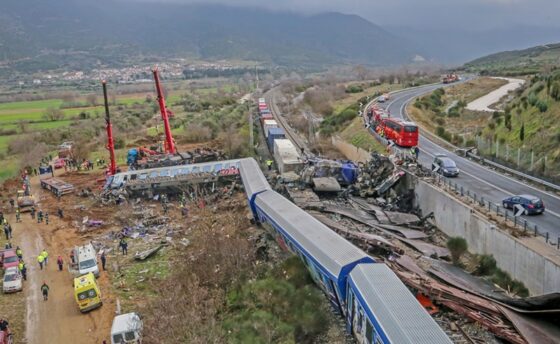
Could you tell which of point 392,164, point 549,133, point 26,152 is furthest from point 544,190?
point 26,152

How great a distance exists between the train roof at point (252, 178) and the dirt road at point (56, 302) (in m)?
9.99

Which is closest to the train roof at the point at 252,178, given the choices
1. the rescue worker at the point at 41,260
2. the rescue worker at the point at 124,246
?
the rescue worker at the point at 124,246

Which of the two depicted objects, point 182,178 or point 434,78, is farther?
point 434,78

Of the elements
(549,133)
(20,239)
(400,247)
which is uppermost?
(549,133)

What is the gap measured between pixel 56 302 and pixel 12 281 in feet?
11.8

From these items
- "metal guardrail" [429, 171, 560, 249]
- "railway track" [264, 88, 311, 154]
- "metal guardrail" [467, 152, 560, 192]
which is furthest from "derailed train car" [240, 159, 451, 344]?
"railway track" [264, 88, 311, 154]

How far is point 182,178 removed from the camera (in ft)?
145

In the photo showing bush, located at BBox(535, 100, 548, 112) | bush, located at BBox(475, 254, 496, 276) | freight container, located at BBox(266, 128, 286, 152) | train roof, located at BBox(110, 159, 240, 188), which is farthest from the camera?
freight container, located at BBox(266, 128, 286, 152)

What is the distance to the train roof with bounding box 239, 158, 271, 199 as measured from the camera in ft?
105

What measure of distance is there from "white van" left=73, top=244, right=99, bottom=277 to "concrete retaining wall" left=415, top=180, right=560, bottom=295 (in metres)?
20.2

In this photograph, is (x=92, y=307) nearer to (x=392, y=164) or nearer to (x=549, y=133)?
(x=392, y=164)

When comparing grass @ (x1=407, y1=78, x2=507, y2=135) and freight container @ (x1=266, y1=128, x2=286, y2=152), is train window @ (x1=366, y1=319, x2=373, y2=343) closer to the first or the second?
freight container @ (x1=266, y1=128, x2=286, y2=152)

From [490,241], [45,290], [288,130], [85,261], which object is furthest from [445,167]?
[288,130]

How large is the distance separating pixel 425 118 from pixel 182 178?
31.0m
